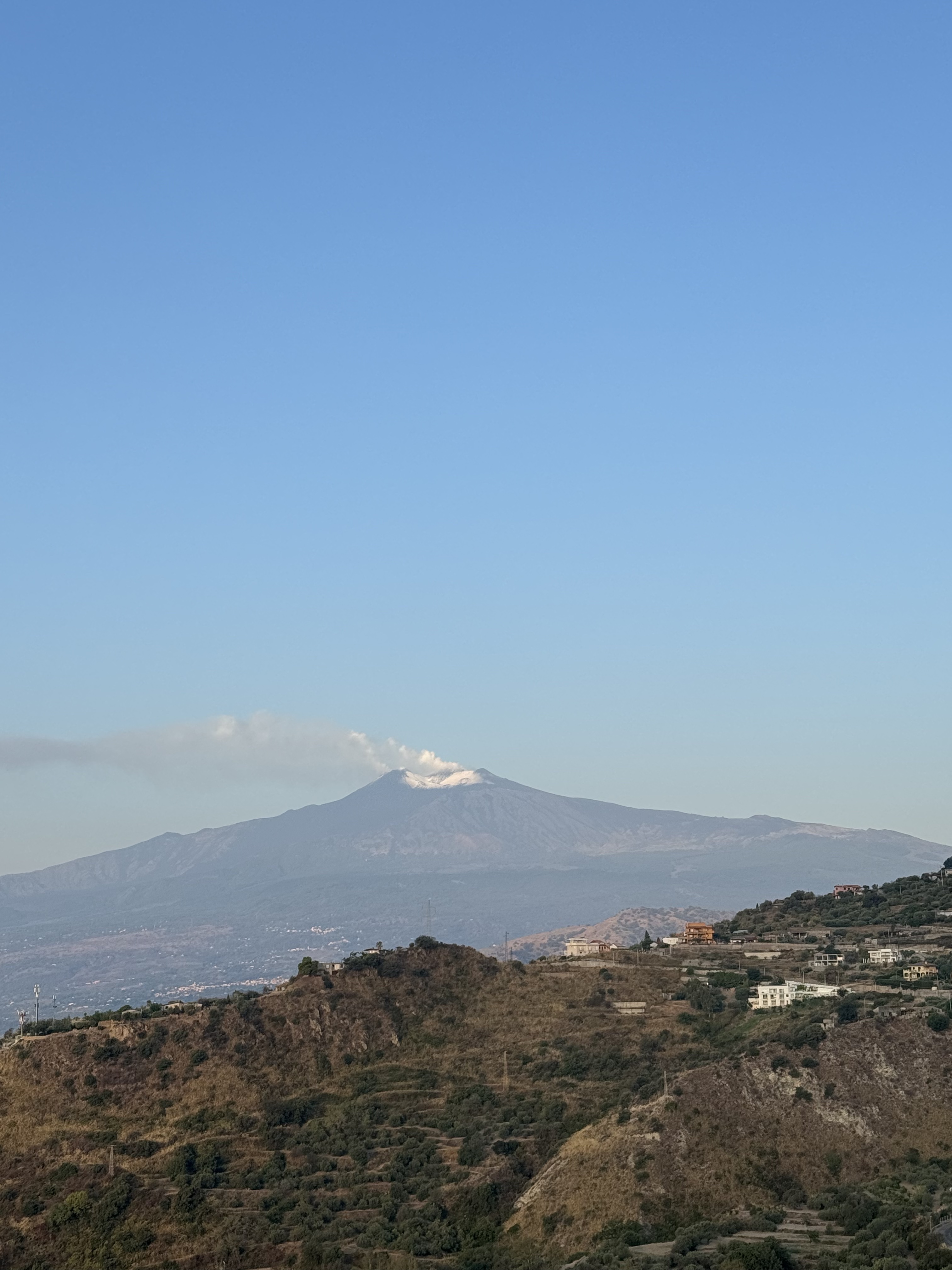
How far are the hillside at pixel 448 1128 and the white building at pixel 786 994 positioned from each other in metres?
1.65

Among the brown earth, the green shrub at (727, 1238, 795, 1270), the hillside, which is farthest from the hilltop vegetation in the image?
the green shrub at (727, 1238, 795, 1270)

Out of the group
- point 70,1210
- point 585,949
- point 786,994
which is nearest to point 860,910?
point 585,949

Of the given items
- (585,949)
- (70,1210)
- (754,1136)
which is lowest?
(70,1210)

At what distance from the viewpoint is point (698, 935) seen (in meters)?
127

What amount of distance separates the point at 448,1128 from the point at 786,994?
25404mm

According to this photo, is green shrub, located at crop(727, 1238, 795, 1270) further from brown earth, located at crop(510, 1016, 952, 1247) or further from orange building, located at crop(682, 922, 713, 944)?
orange building, located at crop(682, 922, 713, 944)

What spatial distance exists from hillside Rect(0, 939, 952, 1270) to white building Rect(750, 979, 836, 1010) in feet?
5.40

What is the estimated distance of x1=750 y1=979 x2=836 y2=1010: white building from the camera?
95.2 meters

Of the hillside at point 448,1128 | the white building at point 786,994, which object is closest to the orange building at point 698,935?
the hillside at point 448,1128

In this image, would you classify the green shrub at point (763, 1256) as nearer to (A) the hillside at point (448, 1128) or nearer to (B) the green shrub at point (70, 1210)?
(A) the hillside at point (448, 1128)

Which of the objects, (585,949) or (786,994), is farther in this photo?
(585,949)

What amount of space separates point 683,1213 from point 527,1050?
25711 mm

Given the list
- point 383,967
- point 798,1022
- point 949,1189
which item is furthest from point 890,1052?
point 383,967

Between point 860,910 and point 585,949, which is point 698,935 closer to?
point 585,949
